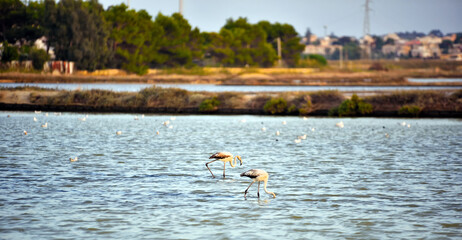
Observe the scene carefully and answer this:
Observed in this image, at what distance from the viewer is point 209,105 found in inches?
2121

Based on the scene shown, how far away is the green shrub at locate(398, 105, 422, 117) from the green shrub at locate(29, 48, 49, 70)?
2723 inches

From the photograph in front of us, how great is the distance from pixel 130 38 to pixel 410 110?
3389 inches

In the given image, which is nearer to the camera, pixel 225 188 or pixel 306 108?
pixel 225 188

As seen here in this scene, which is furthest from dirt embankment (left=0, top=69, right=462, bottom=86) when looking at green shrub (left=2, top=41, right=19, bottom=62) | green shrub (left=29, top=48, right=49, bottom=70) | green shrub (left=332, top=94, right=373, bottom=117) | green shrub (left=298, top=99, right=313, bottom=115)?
green shrub (left=332, top=94, right=373, bottom=117)

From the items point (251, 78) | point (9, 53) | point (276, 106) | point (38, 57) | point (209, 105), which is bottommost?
point (276, 106)

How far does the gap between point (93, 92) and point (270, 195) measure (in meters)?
42.0

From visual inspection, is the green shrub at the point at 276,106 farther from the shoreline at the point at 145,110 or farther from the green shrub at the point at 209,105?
the green shrub at the point at 209,105

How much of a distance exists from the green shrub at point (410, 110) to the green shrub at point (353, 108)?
2335mm

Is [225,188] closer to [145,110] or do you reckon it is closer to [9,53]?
[145,110]

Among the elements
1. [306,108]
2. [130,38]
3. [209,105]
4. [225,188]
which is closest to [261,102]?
[306,108]

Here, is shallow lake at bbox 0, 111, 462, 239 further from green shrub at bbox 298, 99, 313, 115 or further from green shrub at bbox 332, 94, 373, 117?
green shrub at bbox 298, 99, 313, 115

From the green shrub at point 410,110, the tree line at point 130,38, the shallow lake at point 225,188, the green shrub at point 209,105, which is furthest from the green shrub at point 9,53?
the shallow lake at point 225,188

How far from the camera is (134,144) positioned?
106 ft

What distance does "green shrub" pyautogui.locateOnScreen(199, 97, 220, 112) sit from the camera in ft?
177
